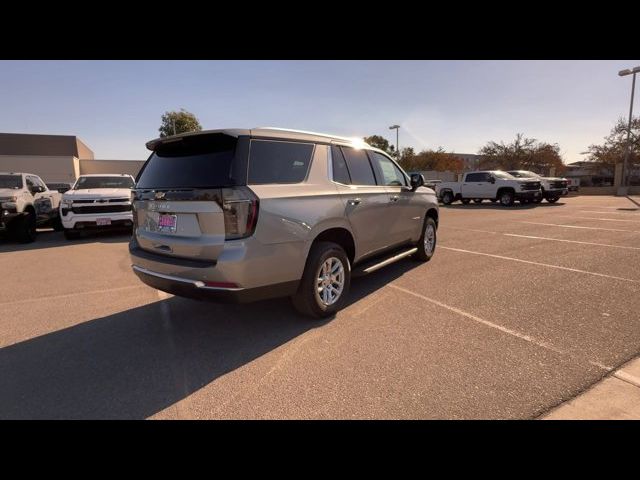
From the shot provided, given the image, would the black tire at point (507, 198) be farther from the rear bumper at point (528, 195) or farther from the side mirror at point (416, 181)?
Answer: the side mirror at point (416, 181)

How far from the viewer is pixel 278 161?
11.4 feet

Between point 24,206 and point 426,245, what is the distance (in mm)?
10318

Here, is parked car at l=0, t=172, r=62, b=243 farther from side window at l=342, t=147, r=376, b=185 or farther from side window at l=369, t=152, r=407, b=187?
side window at l=369, t=152, r=407, b=187

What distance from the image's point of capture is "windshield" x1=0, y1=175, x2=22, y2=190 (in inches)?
377

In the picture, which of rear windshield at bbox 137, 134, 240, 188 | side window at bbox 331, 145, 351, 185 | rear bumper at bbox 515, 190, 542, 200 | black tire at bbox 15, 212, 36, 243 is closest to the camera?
rear windshield at bbox 137, 134, 240, 188

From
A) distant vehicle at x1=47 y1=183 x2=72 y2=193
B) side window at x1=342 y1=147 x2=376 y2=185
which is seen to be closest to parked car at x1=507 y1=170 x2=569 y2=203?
side window at x1=342 y1=147 x2=376 y2=185

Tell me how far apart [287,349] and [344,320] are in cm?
87

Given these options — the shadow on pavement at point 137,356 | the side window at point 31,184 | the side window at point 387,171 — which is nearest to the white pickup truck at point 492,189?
the side window at point 387,171

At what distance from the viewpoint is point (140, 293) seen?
4996 millimetres

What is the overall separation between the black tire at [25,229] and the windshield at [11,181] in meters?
0.93

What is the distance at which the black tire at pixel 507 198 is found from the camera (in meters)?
18.7

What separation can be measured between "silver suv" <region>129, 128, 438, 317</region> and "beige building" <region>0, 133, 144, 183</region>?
161 feet
